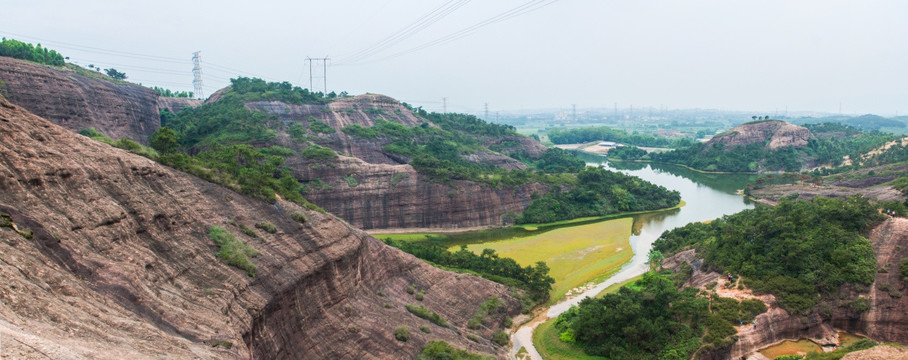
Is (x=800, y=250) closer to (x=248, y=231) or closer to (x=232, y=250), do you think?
(x=248, y=231)

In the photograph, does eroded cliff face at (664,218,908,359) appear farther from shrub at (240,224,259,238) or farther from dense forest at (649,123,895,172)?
dense forest at (649,123,895,172)

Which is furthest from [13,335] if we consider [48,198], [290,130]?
[290,130]

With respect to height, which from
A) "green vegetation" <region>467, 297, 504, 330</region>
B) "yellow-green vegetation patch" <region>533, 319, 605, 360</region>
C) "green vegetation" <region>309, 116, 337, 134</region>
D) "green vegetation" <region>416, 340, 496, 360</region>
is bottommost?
"yellow-green vegetation patch" <region>533, 319, 605, 360</region>

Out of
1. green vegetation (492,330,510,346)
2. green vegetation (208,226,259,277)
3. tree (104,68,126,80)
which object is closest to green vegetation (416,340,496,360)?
green vegetation (492,330,510,346)

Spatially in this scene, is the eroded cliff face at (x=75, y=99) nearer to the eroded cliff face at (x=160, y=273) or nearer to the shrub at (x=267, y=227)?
the shrub at (x=267, y=227)

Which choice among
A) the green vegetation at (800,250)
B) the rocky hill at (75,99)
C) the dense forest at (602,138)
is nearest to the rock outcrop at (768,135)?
the dense forest at (602,138)

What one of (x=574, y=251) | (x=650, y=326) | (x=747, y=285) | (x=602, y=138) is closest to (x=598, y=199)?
(x=574, y=251)
